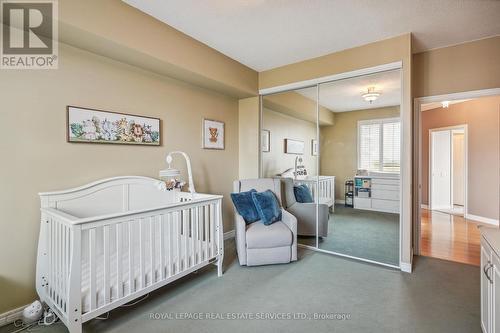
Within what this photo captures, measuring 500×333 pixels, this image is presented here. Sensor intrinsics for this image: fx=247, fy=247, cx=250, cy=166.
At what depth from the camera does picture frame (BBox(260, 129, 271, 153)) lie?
409cm

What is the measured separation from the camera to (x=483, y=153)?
16.0ft

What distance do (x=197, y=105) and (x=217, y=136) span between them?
57 cm

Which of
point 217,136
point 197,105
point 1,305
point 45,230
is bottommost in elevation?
point 1,305

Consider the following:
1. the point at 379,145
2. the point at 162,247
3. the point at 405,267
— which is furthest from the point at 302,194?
the point at 162,247

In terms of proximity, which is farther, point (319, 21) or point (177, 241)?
point (319, 21)

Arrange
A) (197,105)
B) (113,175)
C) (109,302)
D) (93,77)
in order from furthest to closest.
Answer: (197,105), (113,175), (93,77), (109,302)

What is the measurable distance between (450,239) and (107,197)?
4.88 metres

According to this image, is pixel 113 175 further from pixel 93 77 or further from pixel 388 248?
pixel 388 248

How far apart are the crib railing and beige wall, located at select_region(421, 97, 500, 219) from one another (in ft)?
17.8

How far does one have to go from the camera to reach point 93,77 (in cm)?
241

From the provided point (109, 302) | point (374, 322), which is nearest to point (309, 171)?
point (374, 322)

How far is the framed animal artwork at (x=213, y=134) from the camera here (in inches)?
142

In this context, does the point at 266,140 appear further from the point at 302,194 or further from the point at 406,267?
the point at 406,267

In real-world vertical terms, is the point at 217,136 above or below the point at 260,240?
above
